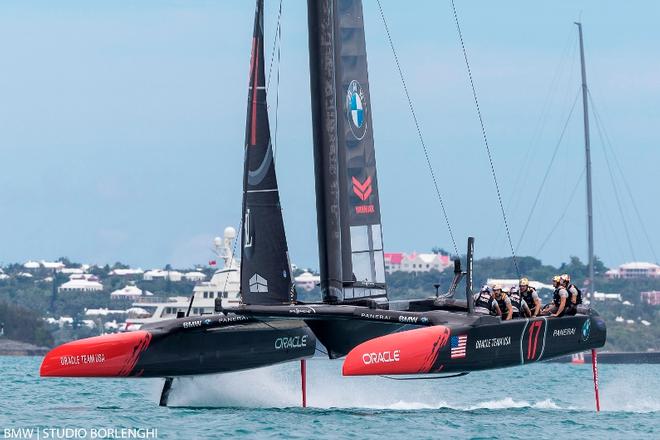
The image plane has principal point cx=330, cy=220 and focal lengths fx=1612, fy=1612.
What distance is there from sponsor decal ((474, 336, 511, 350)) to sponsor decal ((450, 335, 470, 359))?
0.24m

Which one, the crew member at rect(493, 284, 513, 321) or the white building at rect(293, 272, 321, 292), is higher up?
the white building at rect(293, 272, 321, 292)

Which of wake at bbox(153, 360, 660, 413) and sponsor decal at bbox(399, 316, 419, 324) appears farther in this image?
wake at bbox(153, 360, 660, 413)

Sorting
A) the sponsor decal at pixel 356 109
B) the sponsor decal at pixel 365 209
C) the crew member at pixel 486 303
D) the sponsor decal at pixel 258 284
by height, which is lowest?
the crew member at pixel 486 303

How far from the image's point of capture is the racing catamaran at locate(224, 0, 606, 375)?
16.5 metres

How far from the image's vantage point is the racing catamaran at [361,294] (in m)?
16.5

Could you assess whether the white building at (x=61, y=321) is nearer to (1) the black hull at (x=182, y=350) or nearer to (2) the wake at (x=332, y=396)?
(2) the wake at (x=332, y=396)

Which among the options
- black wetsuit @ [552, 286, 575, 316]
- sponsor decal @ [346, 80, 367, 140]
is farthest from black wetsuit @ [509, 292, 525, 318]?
sponsor decal @ [346, 80, 367, 140]

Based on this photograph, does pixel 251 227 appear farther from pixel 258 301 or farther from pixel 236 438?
pixel 236 438

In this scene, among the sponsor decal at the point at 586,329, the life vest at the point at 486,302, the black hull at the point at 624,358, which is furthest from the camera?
the black hull at the point at 624,358

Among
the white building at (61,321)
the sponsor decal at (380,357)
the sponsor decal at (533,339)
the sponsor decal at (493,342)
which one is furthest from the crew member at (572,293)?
the white building at (61,321)

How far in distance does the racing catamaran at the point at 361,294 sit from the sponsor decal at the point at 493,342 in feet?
0.03

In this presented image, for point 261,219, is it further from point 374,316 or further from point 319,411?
point 319,411

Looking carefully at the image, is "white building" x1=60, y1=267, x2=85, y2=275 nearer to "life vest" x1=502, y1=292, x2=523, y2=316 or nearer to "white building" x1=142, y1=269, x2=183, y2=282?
"white building" x1=142, y1=269, x2=183, y2=282

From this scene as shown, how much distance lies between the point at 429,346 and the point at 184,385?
3484mm
